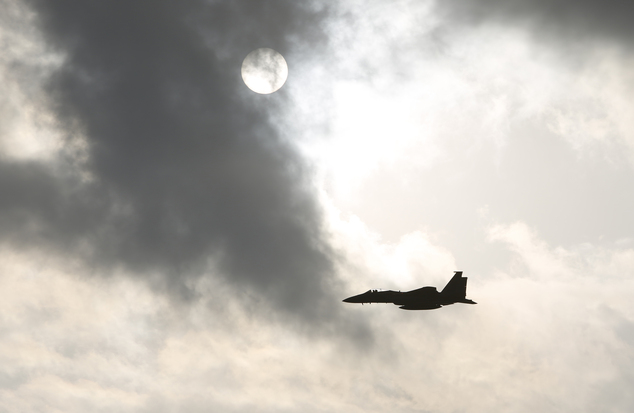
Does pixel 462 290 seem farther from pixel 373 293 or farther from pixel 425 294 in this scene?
pixel 373 293

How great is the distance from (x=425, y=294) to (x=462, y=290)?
8.61 meters

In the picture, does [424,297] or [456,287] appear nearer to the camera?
[424,297]

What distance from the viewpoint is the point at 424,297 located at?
8256 cm

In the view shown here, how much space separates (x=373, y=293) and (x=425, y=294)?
10615 millimetres

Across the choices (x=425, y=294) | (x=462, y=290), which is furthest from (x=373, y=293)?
(x=462, y=290)

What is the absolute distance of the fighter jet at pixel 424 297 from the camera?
8212 cm

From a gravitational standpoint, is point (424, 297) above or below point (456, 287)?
below

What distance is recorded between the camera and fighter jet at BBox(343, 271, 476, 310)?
82.1 metres

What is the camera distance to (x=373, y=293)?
85.6 m

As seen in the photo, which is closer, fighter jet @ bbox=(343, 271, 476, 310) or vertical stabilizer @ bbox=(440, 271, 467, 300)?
fighter jet @ bbox=(343, 271, 476, 310)

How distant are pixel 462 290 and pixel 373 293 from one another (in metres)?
18.5

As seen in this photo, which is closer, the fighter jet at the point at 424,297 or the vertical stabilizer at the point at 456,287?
the fighter jet at the point at 424,297

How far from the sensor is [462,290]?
8475cm
